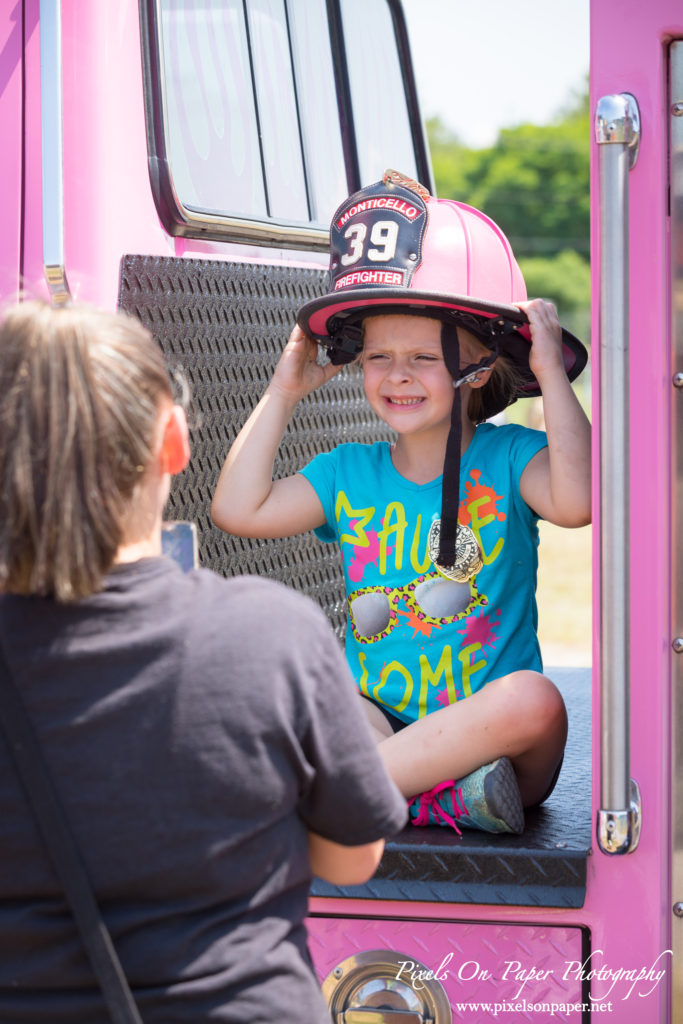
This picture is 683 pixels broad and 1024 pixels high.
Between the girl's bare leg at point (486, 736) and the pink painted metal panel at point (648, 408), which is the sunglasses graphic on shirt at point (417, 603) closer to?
the girl's bare leg at point (486, 736)

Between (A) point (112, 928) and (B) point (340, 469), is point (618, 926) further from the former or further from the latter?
(B) point (340, 469)

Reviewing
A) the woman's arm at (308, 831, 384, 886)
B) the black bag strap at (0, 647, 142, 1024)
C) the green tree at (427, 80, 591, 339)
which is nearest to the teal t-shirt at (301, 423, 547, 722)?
the woman's arm at (308, 831, 384, 886)

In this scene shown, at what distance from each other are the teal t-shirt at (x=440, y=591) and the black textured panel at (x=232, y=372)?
0.32m

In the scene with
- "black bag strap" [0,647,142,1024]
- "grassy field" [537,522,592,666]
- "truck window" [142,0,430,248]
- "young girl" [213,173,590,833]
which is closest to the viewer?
"black bag strap" [0,647,142,1024]

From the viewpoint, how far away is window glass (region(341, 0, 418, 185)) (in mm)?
3479

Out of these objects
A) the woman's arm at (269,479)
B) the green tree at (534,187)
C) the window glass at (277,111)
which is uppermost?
the green tree at (534,187)

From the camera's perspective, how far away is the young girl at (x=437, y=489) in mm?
2020

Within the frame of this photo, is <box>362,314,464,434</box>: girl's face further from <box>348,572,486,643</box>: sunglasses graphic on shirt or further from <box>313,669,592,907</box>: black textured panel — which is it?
<box>313,669,592,907</box>: black textured panel

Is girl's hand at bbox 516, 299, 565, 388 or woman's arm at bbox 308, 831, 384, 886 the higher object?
girl's hand at bbox 516, 299, 565, 388

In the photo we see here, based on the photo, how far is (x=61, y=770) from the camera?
115cm

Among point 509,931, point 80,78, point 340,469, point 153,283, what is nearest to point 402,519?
point 340,469

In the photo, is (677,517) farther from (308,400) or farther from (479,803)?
(308,400)

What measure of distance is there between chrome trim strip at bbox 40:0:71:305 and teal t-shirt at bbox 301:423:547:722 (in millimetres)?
724

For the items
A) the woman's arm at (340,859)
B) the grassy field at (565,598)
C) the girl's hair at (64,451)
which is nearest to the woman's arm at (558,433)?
the woman's arm at (340,859)
